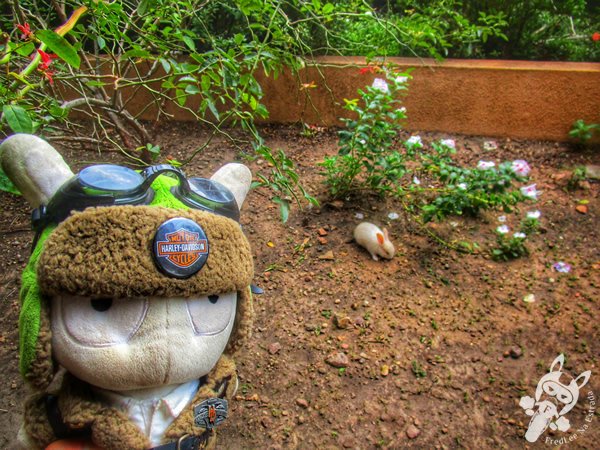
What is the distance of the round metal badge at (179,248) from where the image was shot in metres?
1.06

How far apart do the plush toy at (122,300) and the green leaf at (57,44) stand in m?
0.25

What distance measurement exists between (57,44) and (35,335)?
2.06 ft

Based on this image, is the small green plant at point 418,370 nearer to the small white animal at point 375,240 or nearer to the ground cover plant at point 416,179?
the small white animal at point 375,240

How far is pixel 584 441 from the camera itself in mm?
1802

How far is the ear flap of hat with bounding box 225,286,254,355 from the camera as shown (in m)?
1.30

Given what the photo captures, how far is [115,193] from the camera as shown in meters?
1.12

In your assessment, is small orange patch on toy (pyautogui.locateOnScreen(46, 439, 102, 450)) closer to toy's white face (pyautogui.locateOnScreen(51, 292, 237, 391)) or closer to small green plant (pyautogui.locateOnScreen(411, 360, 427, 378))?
toy's white face (pyautogui.locateOnScreen(51, 292, 237, 391))

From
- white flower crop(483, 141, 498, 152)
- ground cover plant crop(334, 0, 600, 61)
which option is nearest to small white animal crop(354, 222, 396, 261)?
white flower crop(483, 141, 498, 152)

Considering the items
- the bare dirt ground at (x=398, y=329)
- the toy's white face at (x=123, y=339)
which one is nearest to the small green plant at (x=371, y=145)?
the bare dirt ground at (x=398, y=329)

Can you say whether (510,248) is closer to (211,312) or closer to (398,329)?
(398,329)

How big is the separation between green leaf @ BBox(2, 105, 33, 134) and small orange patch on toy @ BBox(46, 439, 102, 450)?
74cm

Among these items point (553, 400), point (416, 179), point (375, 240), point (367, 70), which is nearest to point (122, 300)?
point (375, 240)

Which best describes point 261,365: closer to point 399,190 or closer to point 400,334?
point 400,334

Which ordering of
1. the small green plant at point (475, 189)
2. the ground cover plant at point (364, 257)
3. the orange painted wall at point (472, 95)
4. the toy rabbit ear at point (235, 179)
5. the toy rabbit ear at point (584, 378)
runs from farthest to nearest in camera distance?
the orange painted wall at point (472, 95)
the small green plant at point (475, 189)
the toy rabbit ear at point (584, 378)
the ground cover plant at point (364, 257)
the toy rabbit ear at point (235, 179)
